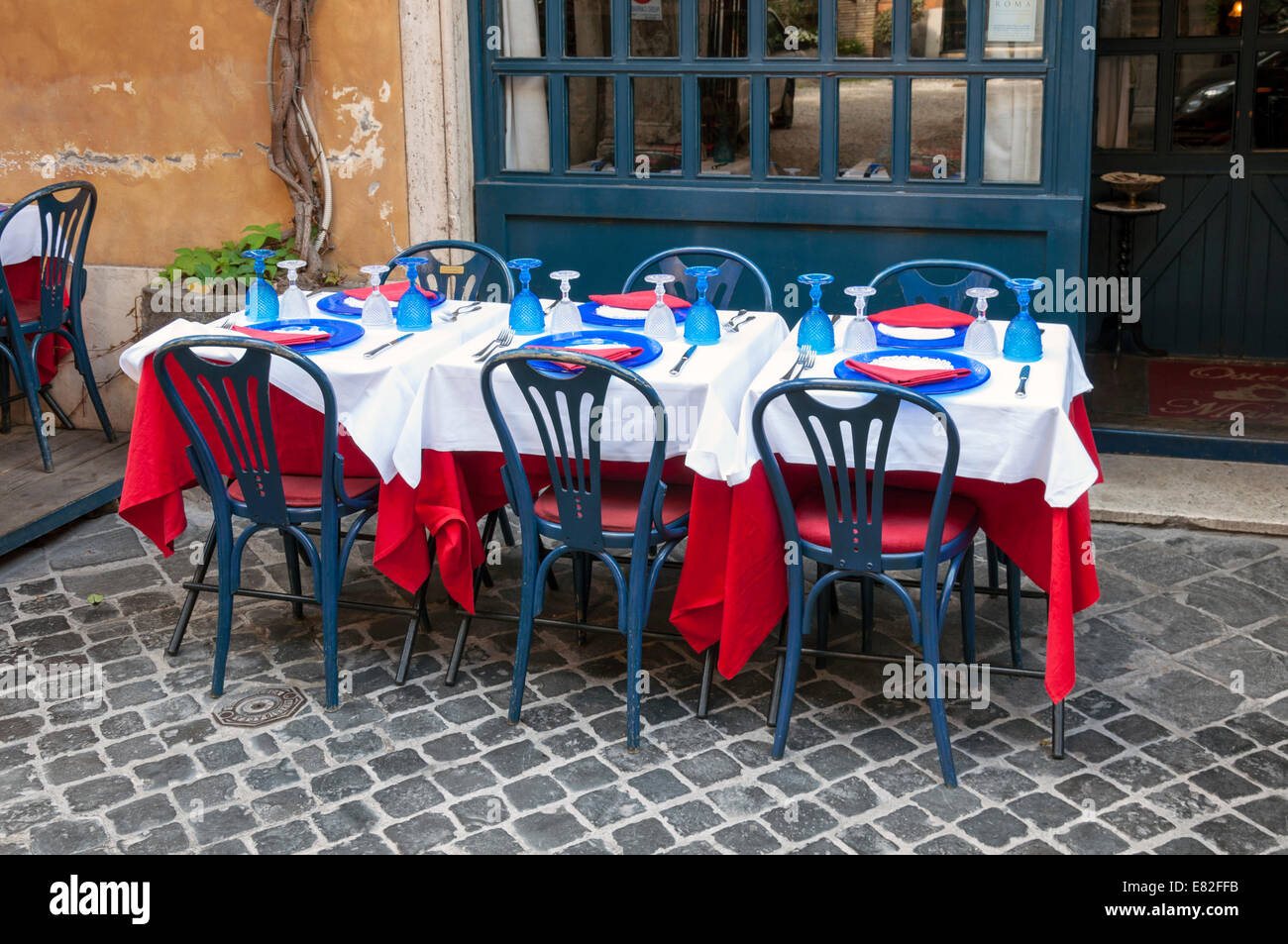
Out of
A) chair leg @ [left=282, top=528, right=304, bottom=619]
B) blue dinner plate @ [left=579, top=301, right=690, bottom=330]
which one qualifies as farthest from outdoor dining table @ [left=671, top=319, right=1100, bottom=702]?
chair leg @ [left=282, top=528, right=304, bottom=619]

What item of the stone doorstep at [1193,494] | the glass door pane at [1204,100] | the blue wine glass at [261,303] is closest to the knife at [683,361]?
the blue wine glass at [261,303]

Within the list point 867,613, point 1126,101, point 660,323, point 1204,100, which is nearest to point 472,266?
point 660,323

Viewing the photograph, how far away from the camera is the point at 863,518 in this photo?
354cm

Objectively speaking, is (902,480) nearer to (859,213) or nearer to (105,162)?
(859,213)

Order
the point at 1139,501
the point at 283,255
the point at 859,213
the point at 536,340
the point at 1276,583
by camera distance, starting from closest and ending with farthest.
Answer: the point at 536,340
the point at 1276,583
the point at 1139,501
the point at 859,213
the point at 283,255

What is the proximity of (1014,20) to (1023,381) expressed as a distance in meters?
2.28

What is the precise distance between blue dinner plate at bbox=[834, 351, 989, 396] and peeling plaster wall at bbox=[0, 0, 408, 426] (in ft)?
9.37

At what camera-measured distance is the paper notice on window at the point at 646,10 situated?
5.75 meters

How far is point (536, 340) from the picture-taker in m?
4.27

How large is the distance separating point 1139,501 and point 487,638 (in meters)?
2.59

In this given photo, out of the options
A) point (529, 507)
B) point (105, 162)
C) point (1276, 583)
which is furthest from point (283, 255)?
point (1276, 583)

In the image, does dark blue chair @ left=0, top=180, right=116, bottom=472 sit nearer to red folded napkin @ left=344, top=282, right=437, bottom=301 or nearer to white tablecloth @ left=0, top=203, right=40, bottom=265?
white tablecloth @ left=0, top=203, right=40, bottom=265

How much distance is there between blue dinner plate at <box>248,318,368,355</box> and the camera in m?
4.20

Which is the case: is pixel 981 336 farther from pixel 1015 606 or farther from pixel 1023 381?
pixel 1015 606
